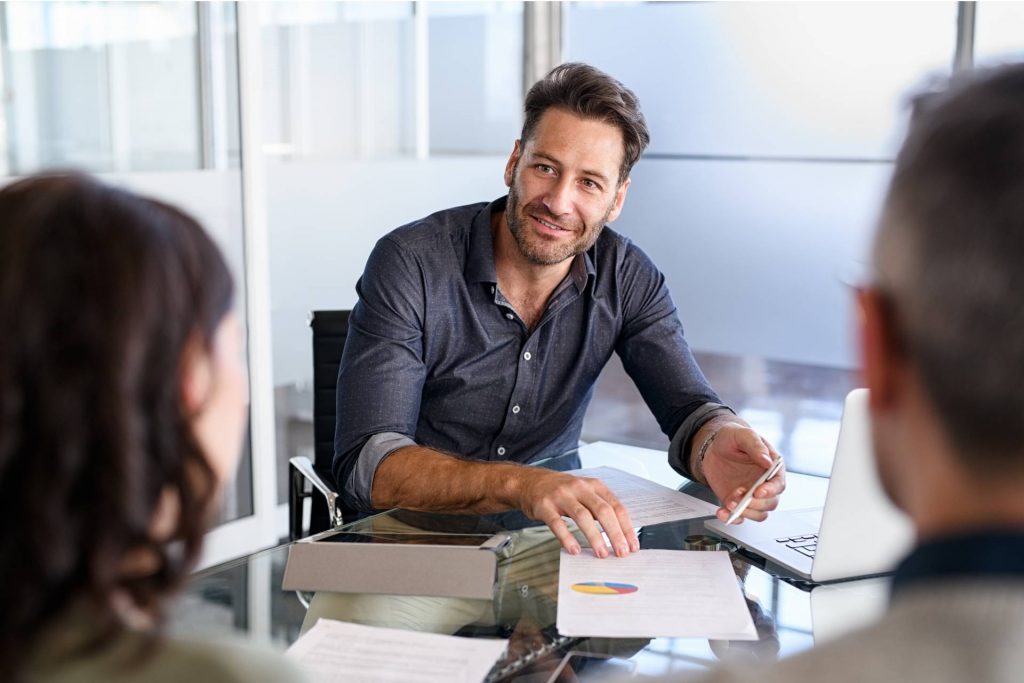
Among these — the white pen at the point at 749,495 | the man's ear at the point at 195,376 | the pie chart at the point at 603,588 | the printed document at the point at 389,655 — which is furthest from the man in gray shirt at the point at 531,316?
the man's ear at the point at 195,376

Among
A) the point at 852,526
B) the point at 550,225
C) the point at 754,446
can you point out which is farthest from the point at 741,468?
the point at 550,225

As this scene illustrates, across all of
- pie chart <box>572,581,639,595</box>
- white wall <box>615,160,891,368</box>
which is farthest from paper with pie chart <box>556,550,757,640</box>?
white wall <box>615,160,891,368</box>

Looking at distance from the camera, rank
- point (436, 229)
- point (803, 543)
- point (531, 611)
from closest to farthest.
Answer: point (531, 611), point (803, 543), point (436, 229)

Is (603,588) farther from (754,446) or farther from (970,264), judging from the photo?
(970,264)

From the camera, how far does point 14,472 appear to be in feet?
2.48

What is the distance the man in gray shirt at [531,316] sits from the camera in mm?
2256

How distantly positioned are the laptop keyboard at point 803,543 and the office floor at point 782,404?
9.69 feet

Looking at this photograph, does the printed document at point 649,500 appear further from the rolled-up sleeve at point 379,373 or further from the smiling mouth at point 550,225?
the smiling mouth at point 550,225

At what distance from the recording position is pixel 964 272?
25.0 inches

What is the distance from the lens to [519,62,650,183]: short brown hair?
2.46 m

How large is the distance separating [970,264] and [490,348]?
5.96ft

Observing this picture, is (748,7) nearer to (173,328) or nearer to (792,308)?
(792,308)

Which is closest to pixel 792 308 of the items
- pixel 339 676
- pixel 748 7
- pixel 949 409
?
pixel 748 7

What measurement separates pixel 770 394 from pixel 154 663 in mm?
4474
